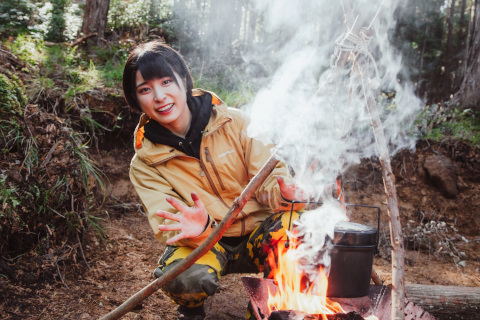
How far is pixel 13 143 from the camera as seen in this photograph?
3.14 meters

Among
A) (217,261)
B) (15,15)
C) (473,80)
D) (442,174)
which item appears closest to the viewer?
(217,261)

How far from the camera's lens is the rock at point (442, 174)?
4.85 m

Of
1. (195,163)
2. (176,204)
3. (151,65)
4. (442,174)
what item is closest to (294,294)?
(176,204)

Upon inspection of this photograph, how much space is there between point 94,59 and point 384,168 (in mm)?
5850

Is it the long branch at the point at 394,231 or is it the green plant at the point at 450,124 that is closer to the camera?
the long branch at the point at 394,231

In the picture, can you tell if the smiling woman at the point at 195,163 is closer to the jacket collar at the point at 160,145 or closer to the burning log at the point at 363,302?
the jacket collar at the point at 160,145

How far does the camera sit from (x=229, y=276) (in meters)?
→ 3.45

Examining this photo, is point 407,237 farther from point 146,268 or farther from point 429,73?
point 429,73

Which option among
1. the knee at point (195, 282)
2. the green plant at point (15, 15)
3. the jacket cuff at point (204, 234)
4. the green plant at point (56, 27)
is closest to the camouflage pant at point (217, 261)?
the knee at point (195, 282)

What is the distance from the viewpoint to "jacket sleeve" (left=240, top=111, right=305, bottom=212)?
2297 mm

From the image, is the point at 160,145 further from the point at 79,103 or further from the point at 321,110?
the point at 79,103

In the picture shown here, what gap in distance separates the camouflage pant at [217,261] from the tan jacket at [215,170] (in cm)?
11

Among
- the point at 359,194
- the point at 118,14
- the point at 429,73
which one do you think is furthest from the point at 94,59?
the point at 429,73

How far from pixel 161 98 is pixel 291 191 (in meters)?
1.00
